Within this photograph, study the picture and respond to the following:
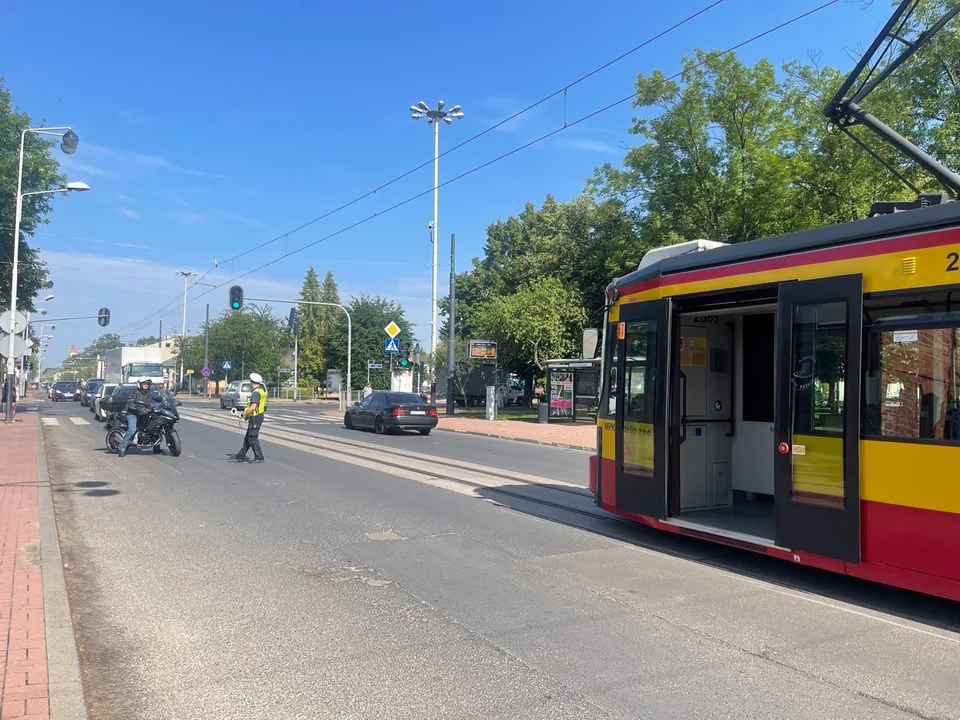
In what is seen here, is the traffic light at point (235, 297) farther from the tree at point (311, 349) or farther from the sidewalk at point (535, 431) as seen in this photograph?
the tree at point (311, 349)

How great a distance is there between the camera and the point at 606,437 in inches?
325

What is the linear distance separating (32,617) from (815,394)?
19.4ft

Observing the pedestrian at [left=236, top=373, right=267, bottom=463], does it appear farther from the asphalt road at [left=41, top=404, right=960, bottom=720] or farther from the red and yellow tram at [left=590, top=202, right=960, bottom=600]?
the red and yellow tram at [left=590, top=202, right=960, bottom=600]

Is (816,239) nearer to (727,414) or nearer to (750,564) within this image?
(727,414)

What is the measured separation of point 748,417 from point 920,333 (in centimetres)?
312

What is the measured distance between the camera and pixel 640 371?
25.3 feet

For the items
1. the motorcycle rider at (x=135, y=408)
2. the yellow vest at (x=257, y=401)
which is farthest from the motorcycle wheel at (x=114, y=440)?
the yellow vest at (x=257, y=401)

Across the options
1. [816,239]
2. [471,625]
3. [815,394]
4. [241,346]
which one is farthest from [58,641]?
[241,346]

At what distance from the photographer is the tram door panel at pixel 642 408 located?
7.37m

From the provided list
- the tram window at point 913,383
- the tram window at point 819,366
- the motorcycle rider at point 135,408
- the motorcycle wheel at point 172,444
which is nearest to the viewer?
the tram window at point 913,383

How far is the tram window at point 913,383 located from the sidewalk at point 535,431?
14811 millimetres

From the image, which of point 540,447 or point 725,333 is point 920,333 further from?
point 540,447

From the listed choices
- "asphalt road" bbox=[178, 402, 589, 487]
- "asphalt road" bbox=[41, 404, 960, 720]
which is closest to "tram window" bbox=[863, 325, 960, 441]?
"asphalt road" bbox=[41, 404, 960, 720]

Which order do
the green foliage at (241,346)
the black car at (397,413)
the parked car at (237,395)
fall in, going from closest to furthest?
the black car at (397,413) < the parked car at (237,395) < the green foliage at (241,346)
